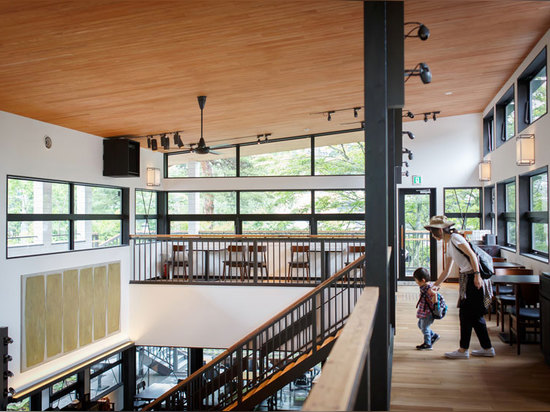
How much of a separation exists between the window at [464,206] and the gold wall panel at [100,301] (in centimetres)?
780

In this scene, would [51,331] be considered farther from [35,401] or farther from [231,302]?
[231,302]

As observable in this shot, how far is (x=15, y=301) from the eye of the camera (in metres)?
7.49

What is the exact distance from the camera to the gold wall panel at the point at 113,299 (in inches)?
386

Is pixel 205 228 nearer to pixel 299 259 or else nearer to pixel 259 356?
pixel 299 259

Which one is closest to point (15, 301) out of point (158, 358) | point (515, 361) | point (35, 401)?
point (35, 401)

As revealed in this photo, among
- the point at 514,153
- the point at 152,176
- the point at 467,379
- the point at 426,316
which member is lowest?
the point at 467,379

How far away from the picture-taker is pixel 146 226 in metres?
11.5

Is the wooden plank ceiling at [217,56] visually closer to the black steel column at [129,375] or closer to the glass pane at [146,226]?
the glass pane at [146,226]

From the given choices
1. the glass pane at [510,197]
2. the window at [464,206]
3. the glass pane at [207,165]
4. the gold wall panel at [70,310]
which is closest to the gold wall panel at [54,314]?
the gold wall panel at [70,310]

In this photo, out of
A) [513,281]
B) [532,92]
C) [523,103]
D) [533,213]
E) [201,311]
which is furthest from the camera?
[201,311]

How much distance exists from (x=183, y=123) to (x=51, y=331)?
4251 mm

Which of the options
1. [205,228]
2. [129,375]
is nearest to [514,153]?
[205,228]

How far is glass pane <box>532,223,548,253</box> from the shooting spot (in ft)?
23.4

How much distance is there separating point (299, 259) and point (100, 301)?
13.0 ft
